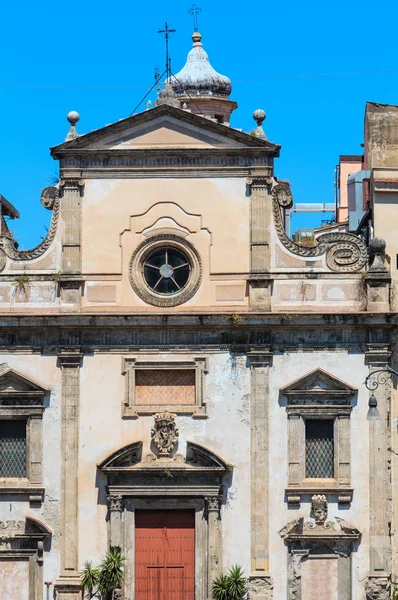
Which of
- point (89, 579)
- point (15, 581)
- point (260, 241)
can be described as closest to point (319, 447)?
point (260, 241)

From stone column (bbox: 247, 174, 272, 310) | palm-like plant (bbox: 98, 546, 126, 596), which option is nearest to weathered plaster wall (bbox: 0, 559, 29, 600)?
palm-like plant (bbox: 98, 546, 126, 596)

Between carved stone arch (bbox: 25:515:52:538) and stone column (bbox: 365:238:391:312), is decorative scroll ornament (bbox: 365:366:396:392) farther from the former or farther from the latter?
carved stone arch (bbox: 25:515:52:538)

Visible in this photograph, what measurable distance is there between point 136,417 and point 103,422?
2.21 ft

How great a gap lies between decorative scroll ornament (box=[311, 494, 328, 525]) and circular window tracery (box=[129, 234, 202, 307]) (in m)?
4.73

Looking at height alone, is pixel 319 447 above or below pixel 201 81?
below

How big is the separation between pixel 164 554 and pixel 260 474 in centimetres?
250

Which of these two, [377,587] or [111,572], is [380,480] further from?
[111,572]

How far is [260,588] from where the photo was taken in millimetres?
30484

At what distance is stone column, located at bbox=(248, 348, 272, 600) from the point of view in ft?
100

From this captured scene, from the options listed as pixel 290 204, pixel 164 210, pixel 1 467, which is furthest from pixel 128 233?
pixel 1 467

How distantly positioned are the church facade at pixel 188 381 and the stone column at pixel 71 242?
0.04m

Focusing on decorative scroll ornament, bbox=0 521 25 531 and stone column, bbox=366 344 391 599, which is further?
decorative scroll ornament, bbox=0 521 25 531

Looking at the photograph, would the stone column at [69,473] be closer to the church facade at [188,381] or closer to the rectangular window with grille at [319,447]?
the church facade at [188,381]

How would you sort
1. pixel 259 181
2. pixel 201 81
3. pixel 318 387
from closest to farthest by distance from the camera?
pixel 318 387 → pixel 259 181 → pixel 201 81
